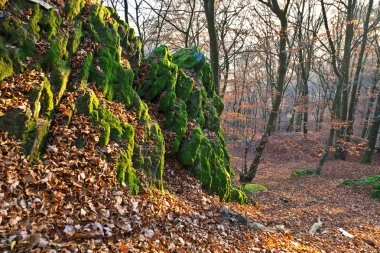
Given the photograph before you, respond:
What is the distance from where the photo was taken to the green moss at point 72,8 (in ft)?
20.0

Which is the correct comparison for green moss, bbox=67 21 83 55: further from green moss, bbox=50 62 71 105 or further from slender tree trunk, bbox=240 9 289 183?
slender tree trunk, bbox=240 9 289 183

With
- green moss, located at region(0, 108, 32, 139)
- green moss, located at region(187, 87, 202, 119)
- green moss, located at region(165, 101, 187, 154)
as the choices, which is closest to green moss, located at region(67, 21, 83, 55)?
green moss, located at region(0, 108, 32, 139)

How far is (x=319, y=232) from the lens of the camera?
7293 mm

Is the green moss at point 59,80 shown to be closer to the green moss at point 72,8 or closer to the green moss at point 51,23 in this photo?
the green moss at point 51,23

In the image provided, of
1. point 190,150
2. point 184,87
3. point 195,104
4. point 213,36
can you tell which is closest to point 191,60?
point 213,36

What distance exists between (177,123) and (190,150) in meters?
0.86

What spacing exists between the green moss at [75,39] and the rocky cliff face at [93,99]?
2 cm

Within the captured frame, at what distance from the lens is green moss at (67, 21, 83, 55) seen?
231 inches

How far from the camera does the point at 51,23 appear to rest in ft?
18.2

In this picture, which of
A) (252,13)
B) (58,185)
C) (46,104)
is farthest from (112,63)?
(252,13)

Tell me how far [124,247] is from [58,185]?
1.39 meters

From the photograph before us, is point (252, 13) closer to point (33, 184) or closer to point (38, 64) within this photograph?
point (38, 64)

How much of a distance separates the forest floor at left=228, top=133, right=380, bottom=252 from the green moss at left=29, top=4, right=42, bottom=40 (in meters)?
6.75

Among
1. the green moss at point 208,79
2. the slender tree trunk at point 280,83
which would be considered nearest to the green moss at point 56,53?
the green moss at point 208,79
